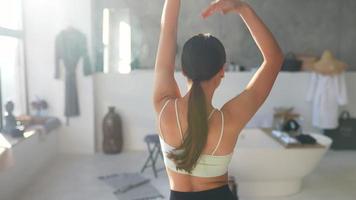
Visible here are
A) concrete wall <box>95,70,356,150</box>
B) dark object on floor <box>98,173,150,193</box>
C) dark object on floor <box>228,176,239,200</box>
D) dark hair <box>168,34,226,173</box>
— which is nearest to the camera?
dark hair <box>168,34,226,173</box>

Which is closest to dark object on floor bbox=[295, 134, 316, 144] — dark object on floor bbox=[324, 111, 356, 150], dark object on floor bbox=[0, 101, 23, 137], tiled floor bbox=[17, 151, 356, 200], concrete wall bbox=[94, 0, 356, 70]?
tiled floor bbox=[17, 151, 356, 200]

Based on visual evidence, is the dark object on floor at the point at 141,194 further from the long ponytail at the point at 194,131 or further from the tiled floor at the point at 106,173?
the long ponytail at the point at 194,131

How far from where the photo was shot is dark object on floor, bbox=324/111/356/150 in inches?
221

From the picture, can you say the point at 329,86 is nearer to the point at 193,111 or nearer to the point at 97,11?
the point at 97,11

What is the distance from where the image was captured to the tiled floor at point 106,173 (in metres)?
3.80

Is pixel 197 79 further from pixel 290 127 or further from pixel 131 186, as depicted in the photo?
pixel 290 127

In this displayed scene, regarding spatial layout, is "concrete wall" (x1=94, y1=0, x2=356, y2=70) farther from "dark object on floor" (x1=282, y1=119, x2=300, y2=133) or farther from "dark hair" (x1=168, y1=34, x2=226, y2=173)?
"dark hair" (x1=168, y1=34, x2=226, y2=173)

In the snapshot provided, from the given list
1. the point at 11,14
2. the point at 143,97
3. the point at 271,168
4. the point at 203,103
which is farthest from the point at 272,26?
the point at 203,103

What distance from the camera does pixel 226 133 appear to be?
44.2 inches

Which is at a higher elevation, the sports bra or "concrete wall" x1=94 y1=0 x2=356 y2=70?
"concrete wall" x1=94 y1=0 x2=356 y2=70

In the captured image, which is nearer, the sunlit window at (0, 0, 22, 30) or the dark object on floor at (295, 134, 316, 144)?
the dark object on floor at (295, 134, 316, 144)

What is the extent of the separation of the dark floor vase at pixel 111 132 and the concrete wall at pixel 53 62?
0.21 meters

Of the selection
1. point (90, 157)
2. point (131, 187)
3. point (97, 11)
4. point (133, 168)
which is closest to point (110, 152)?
point (90, 157)

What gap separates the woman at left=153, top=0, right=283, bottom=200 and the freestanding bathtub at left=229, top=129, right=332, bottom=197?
8.57 feet
